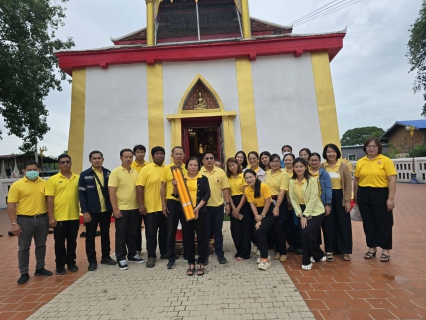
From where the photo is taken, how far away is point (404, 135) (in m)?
27.3

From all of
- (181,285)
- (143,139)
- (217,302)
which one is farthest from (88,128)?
(217,302)

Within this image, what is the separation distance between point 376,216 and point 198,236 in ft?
8.82

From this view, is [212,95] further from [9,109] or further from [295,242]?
[9,109]

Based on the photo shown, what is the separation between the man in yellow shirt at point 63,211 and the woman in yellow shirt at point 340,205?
394 centimetres

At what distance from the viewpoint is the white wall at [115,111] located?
7734mm

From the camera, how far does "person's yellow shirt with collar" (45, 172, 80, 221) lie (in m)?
3.91

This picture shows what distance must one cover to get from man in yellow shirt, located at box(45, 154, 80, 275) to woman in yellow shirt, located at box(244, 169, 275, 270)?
8.86ft

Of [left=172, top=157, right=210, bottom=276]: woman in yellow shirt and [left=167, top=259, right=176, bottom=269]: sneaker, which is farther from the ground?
[left=172, top=157, right=210, bottom=276]: woman in yellow shirt

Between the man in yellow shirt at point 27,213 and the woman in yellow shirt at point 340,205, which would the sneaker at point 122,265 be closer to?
the man in yellow shirt at point 27,213

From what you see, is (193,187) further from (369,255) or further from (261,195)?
(369,255)

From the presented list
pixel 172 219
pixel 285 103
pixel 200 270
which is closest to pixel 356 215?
pixel 200 270

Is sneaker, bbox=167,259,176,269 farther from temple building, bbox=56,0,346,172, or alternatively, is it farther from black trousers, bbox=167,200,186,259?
temple building, bbox=56,0,346,172

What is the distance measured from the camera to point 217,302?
9.45 ft

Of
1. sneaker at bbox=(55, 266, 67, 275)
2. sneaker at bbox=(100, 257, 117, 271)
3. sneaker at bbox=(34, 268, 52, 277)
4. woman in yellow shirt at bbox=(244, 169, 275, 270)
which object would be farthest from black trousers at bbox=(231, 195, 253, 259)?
sneaker at bbox=(34, 268, 52, 277)
